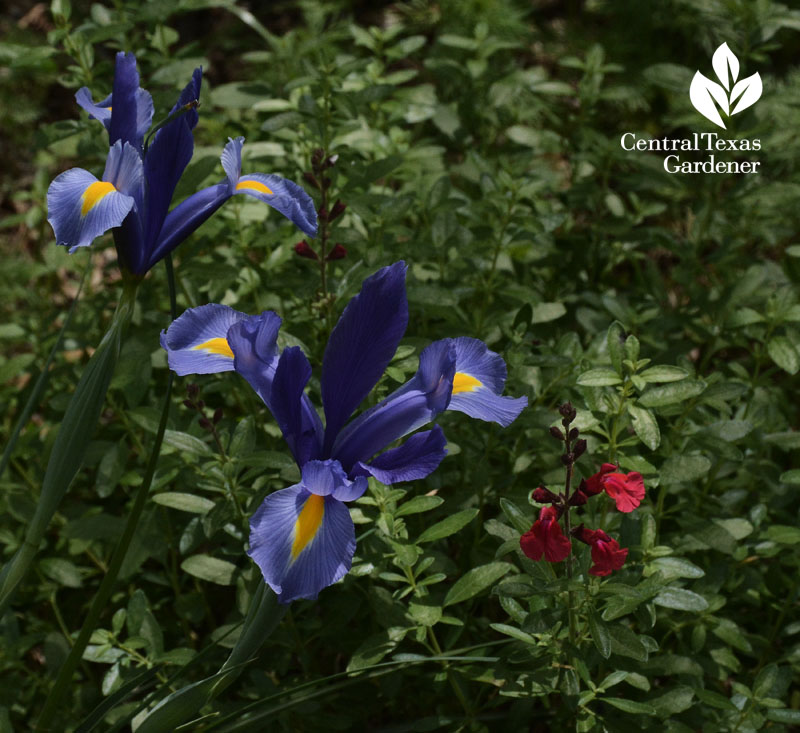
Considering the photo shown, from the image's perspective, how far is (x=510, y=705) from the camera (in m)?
2.03

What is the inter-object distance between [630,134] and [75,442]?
216cm

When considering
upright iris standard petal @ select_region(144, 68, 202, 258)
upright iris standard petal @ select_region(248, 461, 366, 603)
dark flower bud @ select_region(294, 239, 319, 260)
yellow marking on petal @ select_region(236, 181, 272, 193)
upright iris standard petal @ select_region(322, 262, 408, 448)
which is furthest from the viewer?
dark flower bud @ select_region(294, 239, 319, 260)

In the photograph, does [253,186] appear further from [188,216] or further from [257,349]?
[257,349]

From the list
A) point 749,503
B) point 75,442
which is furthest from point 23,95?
point 749,503

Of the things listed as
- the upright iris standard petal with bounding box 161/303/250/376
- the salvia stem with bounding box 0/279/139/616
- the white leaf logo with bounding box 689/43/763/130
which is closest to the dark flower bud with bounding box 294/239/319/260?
the upright iris standard petal with bounding box 161/303/250/376

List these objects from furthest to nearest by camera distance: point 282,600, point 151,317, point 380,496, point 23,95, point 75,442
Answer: point 23,95
point 151,317
point 380,496
point 75,442
point 282,600

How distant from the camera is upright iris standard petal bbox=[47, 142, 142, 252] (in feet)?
4.57

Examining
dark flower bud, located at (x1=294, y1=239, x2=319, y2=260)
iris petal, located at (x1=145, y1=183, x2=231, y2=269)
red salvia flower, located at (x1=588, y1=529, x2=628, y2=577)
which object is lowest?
red salvia flower, located at (x1=588, y1=529, x2=628, y2=577)

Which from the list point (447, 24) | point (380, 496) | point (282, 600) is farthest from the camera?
point (447, 24)

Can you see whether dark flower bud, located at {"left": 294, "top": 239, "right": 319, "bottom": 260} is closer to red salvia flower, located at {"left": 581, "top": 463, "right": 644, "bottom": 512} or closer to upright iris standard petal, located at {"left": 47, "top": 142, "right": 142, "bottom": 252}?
upright iris standard petal, located at {"left": 47, "top": 142, "right": 142, "bottom": 252}

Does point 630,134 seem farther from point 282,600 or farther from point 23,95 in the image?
point 23,95

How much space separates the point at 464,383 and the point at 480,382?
1.2 inches

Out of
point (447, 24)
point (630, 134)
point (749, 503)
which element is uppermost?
point (447, 24)

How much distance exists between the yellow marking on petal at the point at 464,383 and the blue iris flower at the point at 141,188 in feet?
1.37
